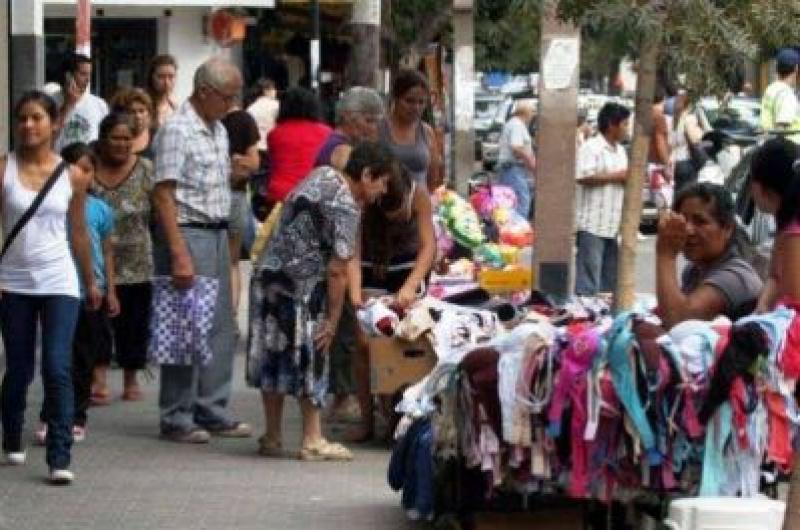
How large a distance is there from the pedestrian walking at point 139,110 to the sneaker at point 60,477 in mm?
3466

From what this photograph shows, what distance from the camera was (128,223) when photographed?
40.9 feet

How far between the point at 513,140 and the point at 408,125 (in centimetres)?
998

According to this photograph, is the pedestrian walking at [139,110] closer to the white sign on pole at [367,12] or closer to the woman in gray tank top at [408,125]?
the woman in gray tank top at [408,125]

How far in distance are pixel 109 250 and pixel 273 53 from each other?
81.5ft

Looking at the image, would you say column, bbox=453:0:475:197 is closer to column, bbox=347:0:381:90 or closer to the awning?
the awning

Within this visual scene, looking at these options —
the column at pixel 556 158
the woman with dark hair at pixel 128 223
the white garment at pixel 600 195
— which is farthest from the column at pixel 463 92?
the woman with dark hair at pixel 128 223

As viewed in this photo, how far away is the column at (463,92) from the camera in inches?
906

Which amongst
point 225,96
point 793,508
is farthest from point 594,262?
point 793,508

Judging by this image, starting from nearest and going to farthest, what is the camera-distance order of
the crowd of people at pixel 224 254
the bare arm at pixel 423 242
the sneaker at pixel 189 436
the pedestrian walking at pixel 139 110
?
the crowd of people at pixel 224 254
the bare arm at pixel 423 242
the sneaker at pixel 189 436
the pedestrian walking at pixel 139 110

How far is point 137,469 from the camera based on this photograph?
427 inches

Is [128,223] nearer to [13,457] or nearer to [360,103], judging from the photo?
[360,103]

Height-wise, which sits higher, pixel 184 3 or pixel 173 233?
pixel 184 3

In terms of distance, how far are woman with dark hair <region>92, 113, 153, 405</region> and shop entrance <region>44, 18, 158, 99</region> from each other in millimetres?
19088

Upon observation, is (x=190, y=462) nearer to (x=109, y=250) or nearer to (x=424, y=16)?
(x=109, y=250)
